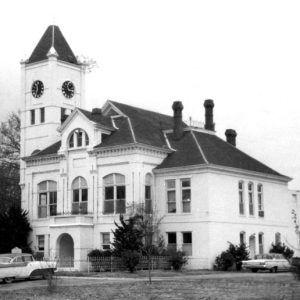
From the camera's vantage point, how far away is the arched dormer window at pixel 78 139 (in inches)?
2334

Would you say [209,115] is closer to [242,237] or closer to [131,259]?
[242,237]

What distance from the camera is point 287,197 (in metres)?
65.9

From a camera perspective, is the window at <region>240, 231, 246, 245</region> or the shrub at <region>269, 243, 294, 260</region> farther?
the shrub at <region>269, 243, 294, 260</region>

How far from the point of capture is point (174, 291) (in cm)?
3117

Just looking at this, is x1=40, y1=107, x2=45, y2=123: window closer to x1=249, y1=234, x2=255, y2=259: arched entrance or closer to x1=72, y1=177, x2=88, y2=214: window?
x1=72, y1=177, x2=88, y2=214: window

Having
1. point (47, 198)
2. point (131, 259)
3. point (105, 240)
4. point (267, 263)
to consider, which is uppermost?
point (47, 198)

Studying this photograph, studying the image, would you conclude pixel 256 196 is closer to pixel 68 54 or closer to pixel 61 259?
pixel 61 259

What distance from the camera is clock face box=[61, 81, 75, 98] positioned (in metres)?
68.4

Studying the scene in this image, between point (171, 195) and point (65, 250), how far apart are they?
33.4 feet

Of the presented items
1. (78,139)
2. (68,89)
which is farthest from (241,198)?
(68,89)

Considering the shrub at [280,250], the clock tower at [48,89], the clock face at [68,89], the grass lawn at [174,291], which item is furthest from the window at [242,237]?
the clock face at [68,89]

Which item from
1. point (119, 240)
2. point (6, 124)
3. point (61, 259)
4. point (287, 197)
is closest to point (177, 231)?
point (119, 240)

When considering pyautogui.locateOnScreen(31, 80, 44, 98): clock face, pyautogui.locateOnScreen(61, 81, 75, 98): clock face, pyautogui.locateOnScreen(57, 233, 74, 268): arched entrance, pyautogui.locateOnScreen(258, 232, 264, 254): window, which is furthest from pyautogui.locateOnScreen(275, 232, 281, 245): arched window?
pyautogui.locateOnScreen(31, 80, 44, 98): clock face

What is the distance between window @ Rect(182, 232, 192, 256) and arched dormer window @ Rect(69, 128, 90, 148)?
11.3 meters
